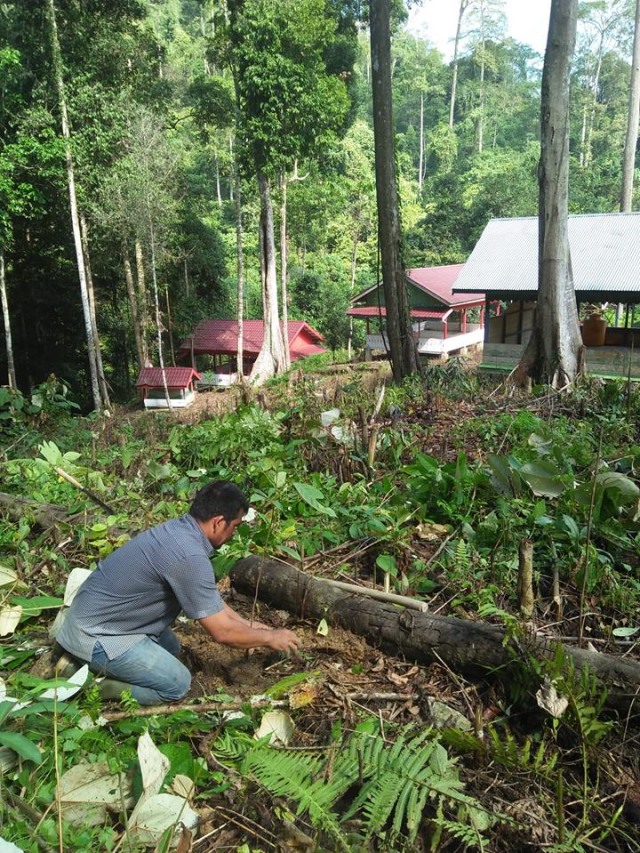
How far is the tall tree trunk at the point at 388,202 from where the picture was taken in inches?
428

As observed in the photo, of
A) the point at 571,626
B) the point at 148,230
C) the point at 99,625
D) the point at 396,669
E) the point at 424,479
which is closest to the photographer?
the point at 99,625

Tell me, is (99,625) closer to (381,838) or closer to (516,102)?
(381,838)

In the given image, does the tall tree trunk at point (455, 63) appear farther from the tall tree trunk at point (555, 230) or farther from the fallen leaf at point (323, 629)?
the fallen leaf at point (323, 629)

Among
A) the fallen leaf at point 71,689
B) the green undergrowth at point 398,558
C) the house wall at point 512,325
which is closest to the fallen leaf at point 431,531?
the green undergrowth at point 398,558

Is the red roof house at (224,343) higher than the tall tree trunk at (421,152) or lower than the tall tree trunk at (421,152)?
lower

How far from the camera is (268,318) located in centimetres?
2394

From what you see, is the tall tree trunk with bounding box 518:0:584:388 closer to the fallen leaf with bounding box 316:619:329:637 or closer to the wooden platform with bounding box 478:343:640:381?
the wooden platform with bounding box 478:343:640:381

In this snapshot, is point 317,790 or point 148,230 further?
point 148,230

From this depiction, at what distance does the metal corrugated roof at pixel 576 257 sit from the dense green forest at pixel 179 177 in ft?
8.40

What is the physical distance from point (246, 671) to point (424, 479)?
198 cm

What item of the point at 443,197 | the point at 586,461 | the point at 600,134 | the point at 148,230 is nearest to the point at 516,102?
the point at 600,134

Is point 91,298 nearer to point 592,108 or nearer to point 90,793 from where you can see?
point 90,793

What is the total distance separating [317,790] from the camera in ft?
6.67

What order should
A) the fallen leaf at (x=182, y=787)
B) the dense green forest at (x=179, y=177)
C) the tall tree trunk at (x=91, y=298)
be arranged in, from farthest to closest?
the tall tree trunk at (x=91, y=298) < the dense green forest at (x=179, y=177) < the fallen leaf at (x=182, y=787)
